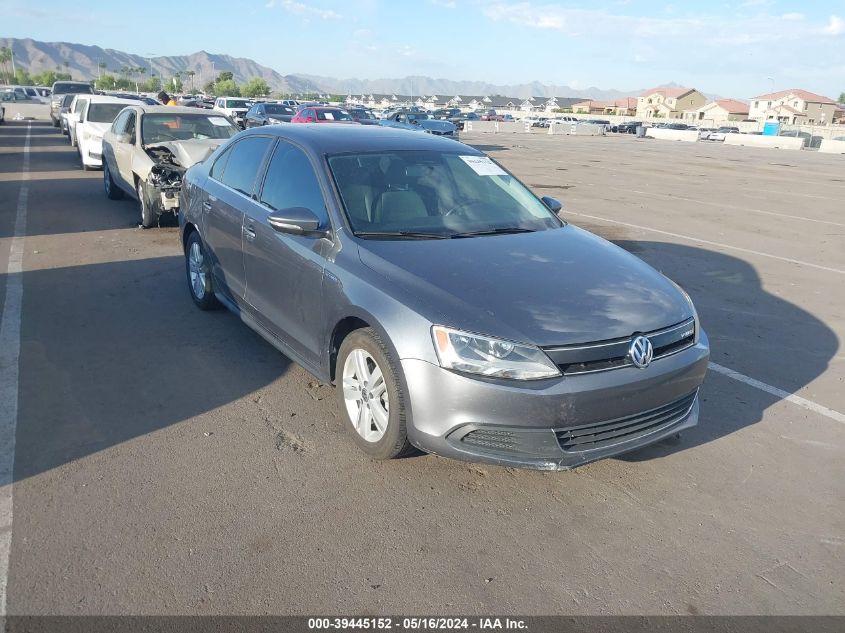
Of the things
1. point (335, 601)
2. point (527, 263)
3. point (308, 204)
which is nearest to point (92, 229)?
point (308, 204)

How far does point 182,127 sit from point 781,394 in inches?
364

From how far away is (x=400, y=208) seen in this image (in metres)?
4.26

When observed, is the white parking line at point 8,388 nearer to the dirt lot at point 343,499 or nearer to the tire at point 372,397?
the dirt lot at point 343,499

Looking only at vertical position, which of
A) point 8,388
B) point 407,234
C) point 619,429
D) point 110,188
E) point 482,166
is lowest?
point 8,388

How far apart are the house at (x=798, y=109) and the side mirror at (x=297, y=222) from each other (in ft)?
410

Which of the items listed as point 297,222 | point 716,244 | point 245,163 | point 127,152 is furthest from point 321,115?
point 297,222

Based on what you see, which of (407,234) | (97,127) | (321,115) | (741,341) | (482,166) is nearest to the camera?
(407,234)

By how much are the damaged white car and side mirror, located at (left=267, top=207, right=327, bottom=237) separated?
5103mm

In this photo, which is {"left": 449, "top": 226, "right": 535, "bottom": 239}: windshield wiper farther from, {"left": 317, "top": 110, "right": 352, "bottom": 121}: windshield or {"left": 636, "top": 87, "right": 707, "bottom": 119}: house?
{"left": 636, "top": 87, "right": 707, "bottom": 119}: house

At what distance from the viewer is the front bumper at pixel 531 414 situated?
3123mm

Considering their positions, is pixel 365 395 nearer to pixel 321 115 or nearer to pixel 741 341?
pixel 741 341

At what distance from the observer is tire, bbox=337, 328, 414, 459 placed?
3412mm

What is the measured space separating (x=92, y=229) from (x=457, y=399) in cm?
830

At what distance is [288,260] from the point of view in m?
4.29
